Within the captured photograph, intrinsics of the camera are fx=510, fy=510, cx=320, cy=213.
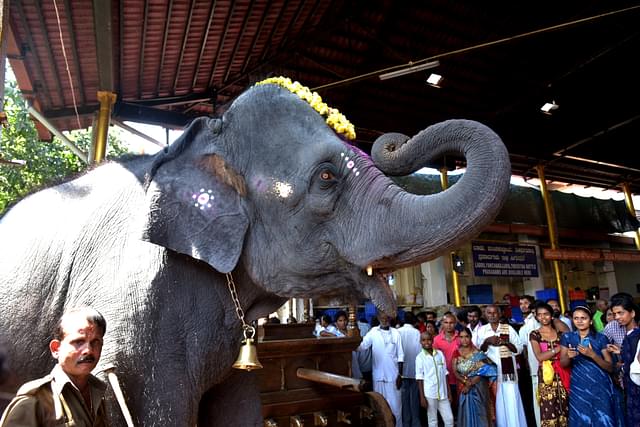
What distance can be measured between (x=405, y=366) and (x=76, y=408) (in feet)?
25.6

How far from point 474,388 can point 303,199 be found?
5956 millimetres

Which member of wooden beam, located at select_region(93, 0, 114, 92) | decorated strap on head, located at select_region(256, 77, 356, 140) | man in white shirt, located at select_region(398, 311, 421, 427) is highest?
wooden beam, located at select_region(93, 0, 114, 92)

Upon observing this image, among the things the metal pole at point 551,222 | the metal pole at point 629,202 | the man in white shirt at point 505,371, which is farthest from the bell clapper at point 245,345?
the metal pole at point 629,202

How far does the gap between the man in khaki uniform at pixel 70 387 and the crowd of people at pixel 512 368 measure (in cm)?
473

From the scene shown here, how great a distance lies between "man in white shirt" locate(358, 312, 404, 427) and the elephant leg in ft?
19.4

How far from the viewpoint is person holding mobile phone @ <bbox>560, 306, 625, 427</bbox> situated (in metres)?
5.70

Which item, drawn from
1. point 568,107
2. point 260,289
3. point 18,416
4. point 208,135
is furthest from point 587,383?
point 568,107

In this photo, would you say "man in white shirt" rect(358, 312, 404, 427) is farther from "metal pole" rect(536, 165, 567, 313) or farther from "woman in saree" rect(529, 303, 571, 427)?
"metal pole" rect(536, 165, 567, 313)

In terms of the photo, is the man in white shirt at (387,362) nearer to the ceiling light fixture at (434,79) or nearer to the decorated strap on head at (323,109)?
the ceiling light fixture at (434,79)

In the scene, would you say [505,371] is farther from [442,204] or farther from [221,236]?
[221,236]

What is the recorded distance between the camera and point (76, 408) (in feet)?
5.22

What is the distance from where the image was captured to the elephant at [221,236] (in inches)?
72.6

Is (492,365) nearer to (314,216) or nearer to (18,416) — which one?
(314,216)

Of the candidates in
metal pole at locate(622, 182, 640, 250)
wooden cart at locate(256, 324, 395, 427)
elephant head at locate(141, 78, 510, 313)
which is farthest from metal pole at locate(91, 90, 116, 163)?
metal pole at locate(622, 182, 640, 250)
